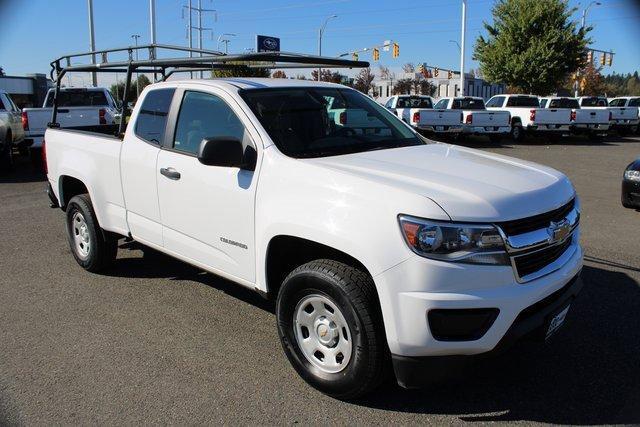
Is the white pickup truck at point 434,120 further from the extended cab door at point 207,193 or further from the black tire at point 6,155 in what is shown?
the extended cab door at point 207,193

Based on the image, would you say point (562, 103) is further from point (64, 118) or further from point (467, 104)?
point (64, 118)

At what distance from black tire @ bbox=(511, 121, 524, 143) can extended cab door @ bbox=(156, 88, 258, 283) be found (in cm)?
2104

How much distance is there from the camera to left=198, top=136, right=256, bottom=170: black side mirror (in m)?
3.56

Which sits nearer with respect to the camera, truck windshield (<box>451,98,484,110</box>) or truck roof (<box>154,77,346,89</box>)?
truck roof (<box>154,77,346,89</box>)

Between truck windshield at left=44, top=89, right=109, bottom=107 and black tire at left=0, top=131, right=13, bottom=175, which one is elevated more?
truck windshield at left=44, top=89, right=109, bottom=107

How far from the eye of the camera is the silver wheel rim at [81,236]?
5.60 m

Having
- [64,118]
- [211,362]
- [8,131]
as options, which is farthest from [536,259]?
[64,118]

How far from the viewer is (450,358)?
2.91 metres

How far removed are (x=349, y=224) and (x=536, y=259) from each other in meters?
1.03

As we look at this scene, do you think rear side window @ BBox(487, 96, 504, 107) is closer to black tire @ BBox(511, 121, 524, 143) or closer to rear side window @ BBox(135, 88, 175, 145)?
black tire @ BBox(511, 121, 524, 143)

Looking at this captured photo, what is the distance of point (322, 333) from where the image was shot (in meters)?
3.35

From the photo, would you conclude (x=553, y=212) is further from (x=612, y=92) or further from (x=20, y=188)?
(x=612, y=92)

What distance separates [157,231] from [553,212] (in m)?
2.97

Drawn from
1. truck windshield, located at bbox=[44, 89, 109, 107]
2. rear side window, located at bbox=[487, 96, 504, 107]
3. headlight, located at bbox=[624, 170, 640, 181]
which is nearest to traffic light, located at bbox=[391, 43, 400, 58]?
rear side window, located at bbox=[487, 96, 504, 107]
